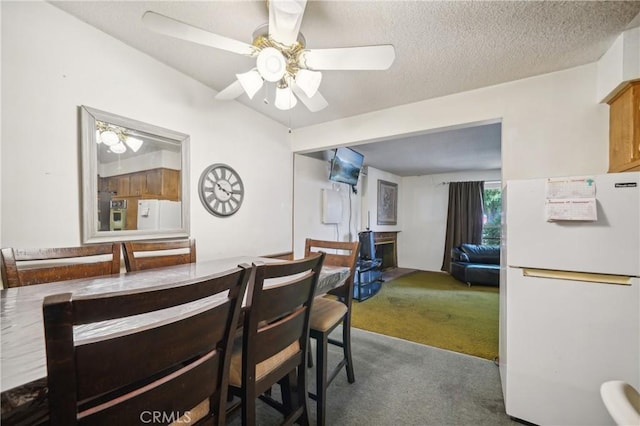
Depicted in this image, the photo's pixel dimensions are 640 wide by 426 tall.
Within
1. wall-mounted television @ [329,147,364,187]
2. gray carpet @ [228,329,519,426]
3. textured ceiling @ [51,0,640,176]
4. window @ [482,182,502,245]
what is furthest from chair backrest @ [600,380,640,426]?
window @ [482,182,502,245]

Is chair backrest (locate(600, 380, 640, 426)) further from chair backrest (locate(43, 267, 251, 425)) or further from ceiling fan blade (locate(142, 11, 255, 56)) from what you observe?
ceiling fan blade (locate(142, 11, 255, 56))

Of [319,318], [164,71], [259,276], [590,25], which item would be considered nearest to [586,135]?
[590,25]

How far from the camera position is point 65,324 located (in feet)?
1.49

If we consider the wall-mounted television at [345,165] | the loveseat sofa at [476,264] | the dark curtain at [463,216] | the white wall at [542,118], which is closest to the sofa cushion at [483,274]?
the loveseat sofa at [476,264]

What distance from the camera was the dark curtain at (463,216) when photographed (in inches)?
221

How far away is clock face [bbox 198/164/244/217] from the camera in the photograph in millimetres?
2326

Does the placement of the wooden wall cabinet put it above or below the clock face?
above

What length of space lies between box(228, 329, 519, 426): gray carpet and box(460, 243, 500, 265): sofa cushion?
331cm

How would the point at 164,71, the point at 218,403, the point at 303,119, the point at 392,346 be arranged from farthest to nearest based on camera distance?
the point at 303,119, the point at 392,346, the point at 164,71, the point at 218,403

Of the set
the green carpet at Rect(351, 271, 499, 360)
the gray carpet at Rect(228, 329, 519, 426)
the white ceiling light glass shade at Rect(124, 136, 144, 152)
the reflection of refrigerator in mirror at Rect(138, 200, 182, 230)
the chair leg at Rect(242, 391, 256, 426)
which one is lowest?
the green carpet at Rect(351, 271, 499, 360)

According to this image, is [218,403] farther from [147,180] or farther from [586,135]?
[586,135]

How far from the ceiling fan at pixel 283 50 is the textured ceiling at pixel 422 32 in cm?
22

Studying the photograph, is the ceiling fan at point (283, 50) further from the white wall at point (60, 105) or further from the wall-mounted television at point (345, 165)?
the wall-mounted television at point (345, 165)

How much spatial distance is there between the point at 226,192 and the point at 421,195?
5.23 meters
